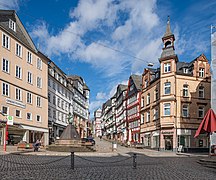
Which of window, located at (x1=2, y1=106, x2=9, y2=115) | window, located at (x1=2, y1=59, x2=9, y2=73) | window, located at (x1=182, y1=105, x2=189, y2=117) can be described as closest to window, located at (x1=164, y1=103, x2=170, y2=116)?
window, located at (x1=182, y1=105, x2=189, y2=117)

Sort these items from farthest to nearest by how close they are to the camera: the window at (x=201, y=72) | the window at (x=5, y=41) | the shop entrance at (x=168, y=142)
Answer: the window at (x=201, y=72) < the shop entrance at (x=168, y=142) < the window at (x=5, y=41)

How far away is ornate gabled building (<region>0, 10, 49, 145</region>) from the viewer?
Answer: 110 ft

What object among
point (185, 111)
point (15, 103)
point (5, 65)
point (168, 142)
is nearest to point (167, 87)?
point (185, 111)

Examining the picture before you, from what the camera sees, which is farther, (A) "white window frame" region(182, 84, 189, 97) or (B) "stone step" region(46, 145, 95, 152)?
(A) "white window frame" region(182, 84, 189, 97)

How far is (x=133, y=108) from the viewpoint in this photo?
59906 millimetres

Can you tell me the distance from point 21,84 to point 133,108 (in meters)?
28.5

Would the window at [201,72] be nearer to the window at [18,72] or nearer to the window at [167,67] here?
the window at [167,67]

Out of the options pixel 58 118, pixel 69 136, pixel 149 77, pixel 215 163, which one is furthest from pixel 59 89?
pixel 215 163

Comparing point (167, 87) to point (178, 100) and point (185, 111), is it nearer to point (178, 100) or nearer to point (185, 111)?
point (178, 100)

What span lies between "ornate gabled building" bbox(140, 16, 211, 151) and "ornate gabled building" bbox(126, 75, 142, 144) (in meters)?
10.9

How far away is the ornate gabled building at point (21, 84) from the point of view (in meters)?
33.6

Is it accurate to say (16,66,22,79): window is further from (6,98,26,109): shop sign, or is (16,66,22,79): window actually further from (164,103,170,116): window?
(164,103,170,116): window

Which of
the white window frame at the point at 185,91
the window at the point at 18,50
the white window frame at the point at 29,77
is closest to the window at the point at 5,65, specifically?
the window at the point at 18,50

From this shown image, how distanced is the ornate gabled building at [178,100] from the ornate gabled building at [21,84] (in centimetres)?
1724
